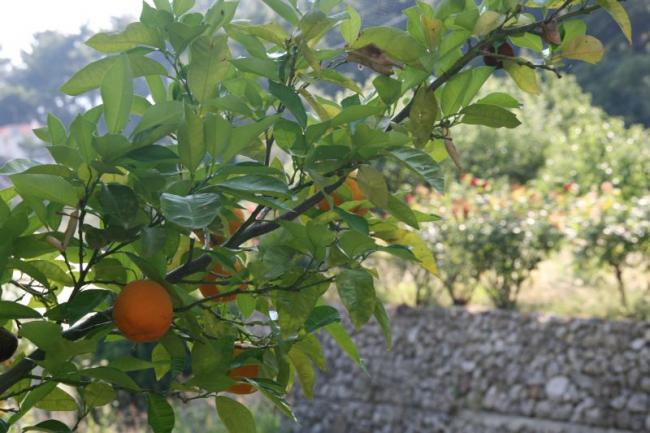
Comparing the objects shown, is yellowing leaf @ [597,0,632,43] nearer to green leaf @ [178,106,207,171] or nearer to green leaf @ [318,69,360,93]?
green leaf @ [318,69,360,93]

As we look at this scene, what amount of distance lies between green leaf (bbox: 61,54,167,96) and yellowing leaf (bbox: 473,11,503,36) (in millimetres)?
295

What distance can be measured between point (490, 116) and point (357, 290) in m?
0.22

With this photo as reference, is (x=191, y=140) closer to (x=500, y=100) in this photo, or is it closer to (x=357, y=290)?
(x=357, y=290)

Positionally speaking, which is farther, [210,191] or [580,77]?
[580,77]

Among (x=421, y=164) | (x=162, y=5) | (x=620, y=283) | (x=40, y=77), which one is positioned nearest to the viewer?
(x=421, y=164)

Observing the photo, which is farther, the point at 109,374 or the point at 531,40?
the point at 531,40

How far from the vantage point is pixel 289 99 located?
2.58 ft

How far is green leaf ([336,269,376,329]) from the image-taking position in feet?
2.46

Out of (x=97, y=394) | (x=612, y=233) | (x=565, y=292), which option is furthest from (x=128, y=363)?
(x=565, y=292)

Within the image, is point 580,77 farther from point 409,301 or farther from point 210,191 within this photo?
point 210,191

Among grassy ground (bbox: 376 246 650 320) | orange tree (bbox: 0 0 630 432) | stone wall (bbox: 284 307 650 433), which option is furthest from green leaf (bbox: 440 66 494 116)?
grassy ground (bbox: 376 246 650 320)

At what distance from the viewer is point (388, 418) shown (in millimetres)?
6609

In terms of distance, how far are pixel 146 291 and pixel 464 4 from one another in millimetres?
393

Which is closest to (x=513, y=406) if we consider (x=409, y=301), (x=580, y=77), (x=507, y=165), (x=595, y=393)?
(x=595, y=393)
